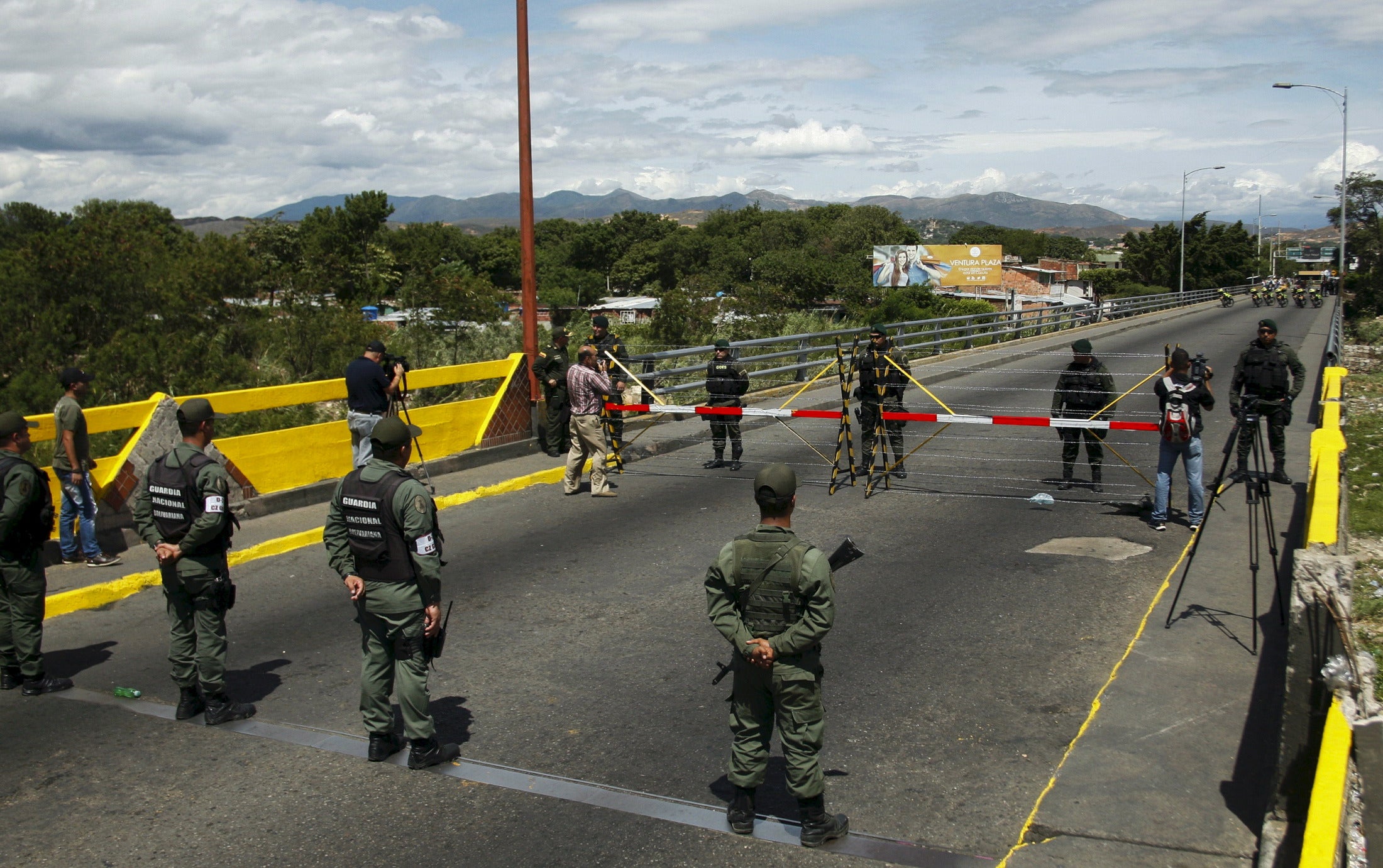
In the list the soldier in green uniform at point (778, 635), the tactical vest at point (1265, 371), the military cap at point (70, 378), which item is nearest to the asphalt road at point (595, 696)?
the soldier in green uniform at point (778, 635)

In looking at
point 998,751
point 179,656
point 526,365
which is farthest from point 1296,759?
point 526,365

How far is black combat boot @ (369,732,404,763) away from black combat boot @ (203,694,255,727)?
1016 millimetres

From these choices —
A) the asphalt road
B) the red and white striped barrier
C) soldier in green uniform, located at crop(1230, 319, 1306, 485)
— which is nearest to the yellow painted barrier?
the asphalt road

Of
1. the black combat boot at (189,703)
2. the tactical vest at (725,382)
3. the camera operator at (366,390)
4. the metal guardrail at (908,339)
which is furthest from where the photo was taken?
the metal guardrail at (908,339)

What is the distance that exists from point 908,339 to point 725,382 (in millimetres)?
15261

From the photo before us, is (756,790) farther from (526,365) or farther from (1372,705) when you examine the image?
(526,365)

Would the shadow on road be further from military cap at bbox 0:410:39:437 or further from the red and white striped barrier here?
the red and white striped barrier

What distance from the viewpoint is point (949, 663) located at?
253 inches

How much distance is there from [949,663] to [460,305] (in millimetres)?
21547

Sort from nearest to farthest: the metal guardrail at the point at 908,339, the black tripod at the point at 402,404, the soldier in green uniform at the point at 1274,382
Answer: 1. the black tripod at the point at 402,404
2. the soldier in green uniform at the point at 1274,382
3. the metal guardrail at the point at 908,339

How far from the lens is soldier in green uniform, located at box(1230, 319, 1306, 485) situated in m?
11.4

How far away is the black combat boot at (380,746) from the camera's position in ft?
17.0

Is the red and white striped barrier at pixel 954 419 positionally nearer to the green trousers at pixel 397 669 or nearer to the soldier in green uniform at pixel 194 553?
the green trousers at pixel 397 669

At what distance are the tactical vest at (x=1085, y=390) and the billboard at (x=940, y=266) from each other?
60197 millimetres
